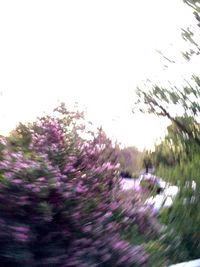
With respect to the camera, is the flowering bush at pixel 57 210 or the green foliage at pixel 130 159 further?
the green foliage at pixel 130 159

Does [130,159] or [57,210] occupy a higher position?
[130,159]

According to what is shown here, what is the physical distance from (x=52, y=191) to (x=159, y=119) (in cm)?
584

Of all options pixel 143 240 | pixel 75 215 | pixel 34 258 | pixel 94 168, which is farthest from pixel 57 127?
pixel 34 258

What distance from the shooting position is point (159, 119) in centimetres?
1183

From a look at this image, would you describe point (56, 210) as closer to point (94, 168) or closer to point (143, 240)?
point (94, 168)

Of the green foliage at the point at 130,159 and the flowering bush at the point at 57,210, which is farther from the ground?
the green foliage at the point at 130,159

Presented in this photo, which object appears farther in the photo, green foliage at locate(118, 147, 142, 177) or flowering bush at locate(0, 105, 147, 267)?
green foliage at locate(118, 147, 142, 177)

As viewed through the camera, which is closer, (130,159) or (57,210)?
(57,210)

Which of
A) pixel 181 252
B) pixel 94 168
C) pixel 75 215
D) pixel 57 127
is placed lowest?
pixel 181 252

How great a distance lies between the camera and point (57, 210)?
623 cm

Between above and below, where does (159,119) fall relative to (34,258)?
above

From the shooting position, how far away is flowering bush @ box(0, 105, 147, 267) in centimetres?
584

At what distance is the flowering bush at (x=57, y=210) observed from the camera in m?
5.84

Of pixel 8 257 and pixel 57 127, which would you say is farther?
pixel 57 127
